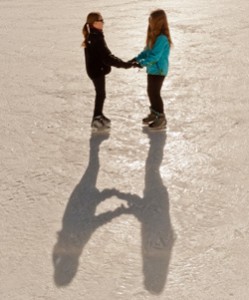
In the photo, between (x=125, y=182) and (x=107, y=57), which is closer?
(x=125, y=182)

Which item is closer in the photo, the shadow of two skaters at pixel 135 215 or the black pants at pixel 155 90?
the shadow of two skaters at pixel 135 215

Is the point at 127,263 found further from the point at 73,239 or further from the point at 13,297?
the point at 13,297

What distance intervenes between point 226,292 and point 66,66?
469 centimetres

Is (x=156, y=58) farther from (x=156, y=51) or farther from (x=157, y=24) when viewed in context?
(x=157, y=24)

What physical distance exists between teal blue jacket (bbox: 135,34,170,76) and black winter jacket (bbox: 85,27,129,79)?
17cm

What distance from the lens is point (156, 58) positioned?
4.93 meters

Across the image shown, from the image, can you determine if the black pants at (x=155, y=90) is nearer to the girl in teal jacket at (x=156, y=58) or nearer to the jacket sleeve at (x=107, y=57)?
the girl in teal jacket at (x=156, y=58)

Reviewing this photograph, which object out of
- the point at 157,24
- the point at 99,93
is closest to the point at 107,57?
the point at 99,93

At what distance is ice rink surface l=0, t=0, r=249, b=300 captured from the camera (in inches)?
131

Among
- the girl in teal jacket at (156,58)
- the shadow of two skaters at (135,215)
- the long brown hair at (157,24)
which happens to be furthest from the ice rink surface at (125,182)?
the long brown hair at (157,24)

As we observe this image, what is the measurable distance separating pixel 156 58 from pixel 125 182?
120 centimetres

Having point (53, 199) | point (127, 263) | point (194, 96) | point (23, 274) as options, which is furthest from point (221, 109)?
point (23, 274)

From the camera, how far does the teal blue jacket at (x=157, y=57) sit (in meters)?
4.93

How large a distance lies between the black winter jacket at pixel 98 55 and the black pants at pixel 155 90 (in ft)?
1.02
